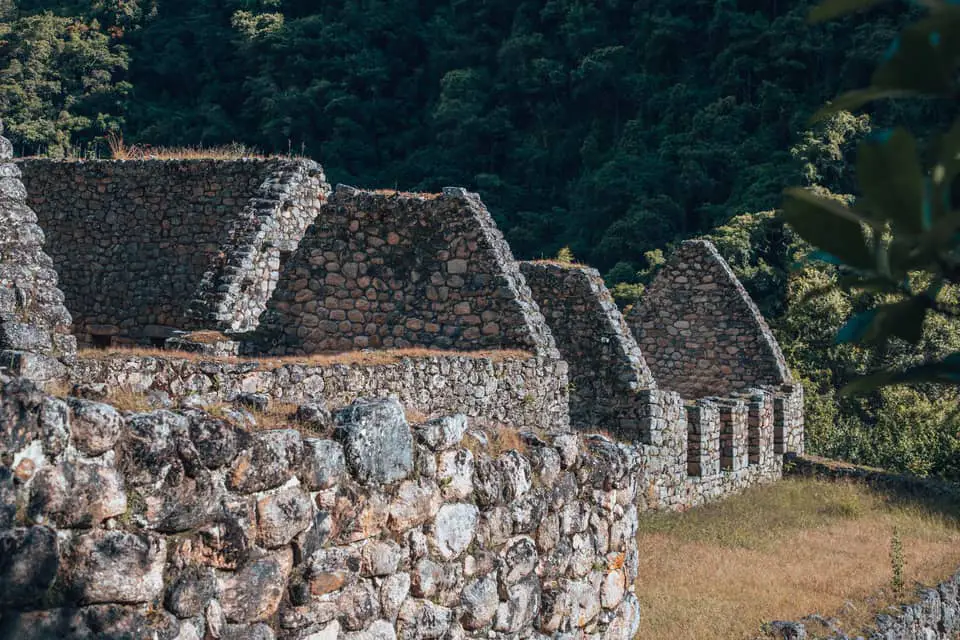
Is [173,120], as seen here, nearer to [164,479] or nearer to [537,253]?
[537,253]

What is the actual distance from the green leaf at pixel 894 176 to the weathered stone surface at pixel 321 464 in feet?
9.11

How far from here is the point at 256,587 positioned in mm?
3508

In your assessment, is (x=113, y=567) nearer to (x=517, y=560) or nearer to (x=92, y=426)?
(x=92, y=426)

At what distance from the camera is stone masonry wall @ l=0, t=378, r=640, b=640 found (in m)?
2.94

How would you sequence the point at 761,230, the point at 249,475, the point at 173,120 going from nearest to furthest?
the point at 249,475
the point at 761,230
the point at 173,120

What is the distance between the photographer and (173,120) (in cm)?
4250

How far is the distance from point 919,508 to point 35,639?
11.9 meters

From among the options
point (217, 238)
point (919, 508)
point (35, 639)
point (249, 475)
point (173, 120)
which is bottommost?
point (919, 508)

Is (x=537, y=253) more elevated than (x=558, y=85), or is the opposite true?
(x=558, y=85)

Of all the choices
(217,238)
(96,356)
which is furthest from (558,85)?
(96,356)

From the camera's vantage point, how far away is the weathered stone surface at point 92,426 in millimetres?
3021

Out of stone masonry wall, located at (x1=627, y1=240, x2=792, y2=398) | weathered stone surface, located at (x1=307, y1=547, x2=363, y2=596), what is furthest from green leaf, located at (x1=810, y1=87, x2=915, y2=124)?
stone masonry wall, located at (x1=627, y1=240, x2=792, y2=398)

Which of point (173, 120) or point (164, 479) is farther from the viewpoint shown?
point (173, 120)

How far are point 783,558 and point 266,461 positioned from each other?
24.1 feet
